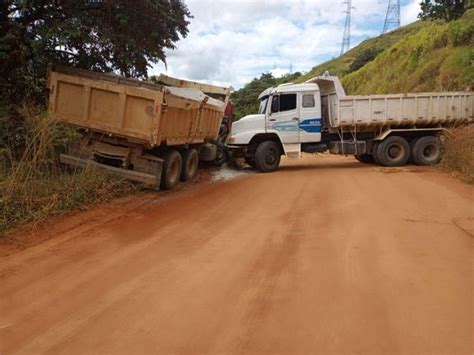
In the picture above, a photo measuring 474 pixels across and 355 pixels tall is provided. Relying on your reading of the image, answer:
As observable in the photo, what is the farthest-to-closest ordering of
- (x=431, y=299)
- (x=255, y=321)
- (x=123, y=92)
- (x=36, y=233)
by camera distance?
(x=123, y=92) < (x=36, y=233) < (x=431, y=299) < (x=255, y=321)

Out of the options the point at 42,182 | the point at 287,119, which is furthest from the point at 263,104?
the point at 42,182

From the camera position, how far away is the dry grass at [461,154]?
11672mm

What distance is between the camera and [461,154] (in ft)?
41.4

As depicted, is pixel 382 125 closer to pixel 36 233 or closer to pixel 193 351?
pixel 36 233

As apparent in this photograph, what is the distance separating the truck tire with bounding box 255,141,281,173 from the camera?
1499 cm

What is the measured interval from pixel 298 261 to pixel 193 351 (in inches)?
86.0

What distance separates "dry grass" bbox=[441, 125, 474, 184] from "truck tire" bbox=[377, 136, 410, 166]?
1534mm

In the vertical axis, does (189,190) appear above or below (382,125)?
below

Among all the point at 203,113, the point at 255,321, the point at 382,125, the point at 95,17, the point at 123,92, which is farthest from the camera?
the point at 382,125

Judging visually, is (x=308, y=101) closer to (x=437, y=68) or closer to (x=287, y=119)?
(x=287, y=119)

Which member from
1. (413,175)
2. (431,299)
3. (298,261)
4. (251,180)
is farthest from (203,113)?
(431,299)

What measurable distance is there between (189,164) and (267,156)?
3.55 metres

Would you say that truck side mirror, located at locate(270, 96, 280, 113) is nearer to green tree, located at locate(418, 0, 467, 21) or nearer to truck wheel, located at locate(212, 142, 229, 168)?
truck wheel, located at locate(212, 142, 229, 168)

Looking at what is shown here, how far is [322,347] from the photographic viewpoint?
11.3 feet
